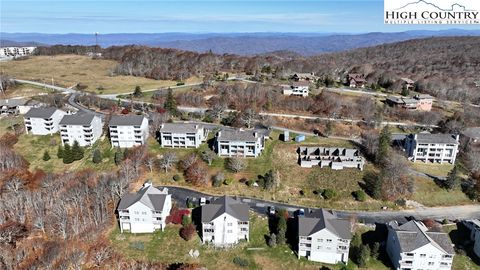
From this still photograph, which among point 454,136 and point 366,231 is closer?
point 366,231

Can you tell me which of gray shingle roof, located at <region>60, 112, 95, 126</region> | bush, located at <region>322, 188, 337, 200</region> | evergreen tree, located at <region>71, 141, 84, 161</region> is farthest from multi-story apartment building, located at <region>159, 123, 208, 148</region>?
bush, located at <region>322, 188, 337, 200</region>

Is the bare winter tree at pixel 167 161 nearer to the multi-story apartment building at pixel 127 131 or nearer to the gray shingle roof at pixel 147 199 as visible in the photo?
the multi-story apartment building at pixel 127 131

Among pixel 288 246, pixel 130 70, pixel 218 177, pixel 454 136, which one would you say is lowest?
pixel 288 246

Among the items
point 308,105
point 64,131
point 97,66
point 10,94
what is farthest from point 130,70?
point 308,105

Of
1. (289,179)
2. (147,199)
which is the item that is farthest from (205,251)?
(289,179)

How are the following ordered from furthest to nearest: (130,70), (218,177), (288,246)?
(130,70) < (218,177) < (288,246)

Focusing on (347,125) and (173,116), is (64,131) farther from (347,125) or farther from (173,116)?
(347,125)

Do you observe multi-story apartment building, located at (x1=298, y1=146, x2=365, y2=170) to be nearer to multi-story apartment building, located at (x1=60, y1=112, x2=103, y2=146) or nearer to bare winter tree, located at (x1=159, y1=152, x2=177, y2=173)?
bare winter tree, located at (x1=159, y1=152, x2=177, y2=173)

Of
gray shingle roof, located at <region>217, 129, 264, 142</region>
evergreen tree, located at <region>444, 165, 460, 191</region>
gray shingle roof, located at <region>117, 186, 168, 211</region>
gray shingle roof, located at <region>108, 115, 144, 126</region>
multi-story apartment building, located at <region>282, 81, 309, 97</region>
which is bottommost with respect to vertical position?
evergreen tree, located at <region>444, 165, 460, 191</region>
